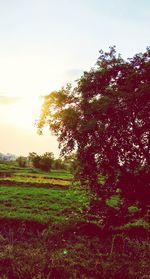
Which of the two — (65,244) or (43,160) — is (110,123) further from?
(43,160)

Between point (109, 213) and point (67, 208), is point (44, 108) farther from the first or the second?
point (67, 208)

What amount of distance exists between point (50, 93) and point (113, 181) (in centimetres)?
660

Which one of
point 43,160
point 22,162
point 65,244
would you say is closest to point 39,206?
point 65,244

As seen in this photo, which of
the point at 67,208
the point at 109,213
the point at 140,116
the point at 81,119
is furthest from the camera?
the point at 67,208

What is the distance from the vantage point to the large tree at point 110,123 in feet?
62.3

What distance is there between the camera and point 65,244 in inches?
778

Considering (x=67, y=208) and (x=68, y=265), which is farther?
(x=67, y=208)

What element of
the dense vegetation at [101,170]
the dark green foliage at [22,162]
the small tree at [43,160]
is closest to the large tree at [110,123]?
the dense vegetation at [101,170]

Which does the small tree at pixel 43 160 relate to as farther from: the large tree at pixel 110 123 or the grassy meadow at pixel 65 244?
the large tree at pixel 110 123

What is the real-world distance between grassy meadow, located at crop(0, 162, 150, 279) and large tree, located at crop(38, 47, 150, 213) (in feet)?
8.05

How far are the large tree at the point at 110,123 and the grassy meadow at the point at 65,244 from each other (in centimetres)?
245

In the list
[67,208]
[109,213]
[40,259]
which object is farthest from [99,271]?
[67,208]

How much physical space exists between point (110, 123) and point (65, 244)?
6.88 meters

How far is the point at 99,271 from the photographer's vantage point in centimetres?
1530
